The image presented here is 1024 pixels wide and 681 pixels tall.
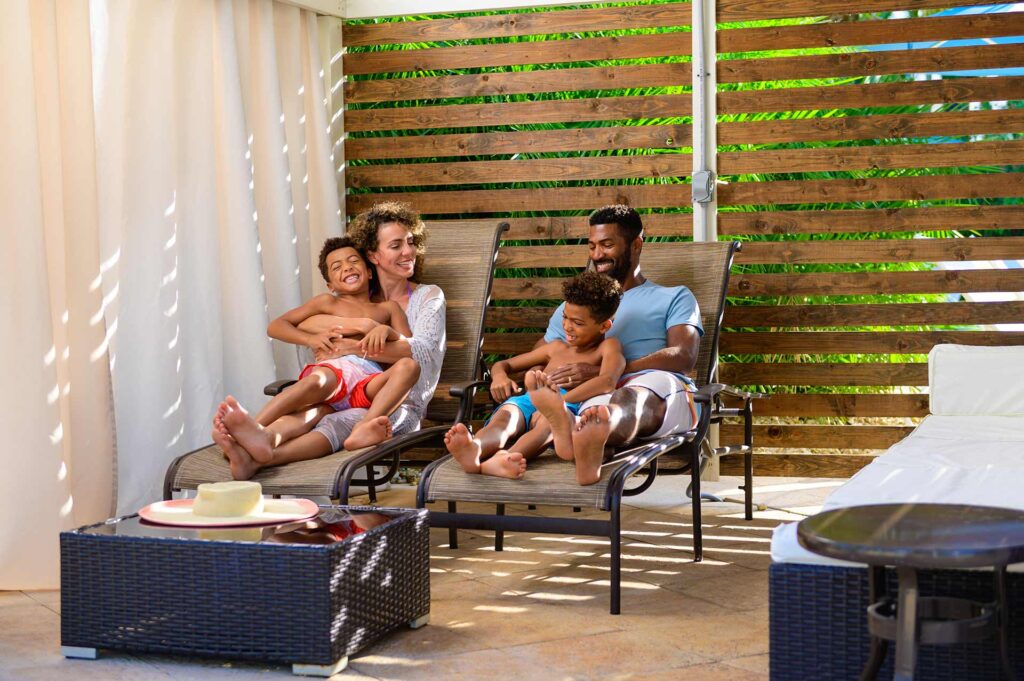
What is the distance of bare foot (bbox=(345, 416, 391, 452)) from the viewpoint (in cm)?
414

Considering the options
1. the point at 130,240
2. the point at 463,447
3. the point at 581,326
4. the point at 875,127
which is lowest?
the point at 463,447

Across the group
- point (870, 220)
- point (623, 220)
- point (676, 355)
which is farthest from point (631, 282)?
point (870, 220)

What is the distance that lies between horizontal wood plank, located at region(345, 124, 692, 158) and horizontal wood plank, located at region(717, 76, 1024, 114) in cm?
30

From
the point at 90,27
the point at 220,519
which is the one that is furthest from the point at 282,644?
the point at 90,27

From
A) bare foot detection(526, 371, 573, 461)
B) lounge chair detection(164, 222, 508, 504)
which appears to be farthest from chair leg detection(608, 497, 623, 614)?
lounge chair detection(164, 222, 508, 504)

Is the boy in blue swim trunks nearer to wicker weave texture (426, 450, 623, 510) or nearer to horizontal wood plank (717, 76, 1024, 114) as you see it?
wicker weave texture (426, 450, 623, 510)

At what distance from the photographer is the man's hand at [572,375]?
4344 mm

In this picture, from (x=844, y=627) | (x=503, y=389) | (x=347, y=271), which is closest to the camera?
(x=844, y=627)

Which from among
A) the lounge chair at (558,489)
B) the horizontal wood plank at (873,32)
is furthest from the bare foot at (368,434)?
the horizontal wood plank at (873,32)

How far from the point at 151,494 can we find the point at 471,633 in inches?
69.3

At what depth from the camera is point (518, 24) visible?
238 inches

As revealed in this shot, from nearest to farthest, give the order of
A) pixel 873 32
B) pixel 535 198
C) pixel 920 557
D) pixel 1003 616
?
pixel 920 557 → pixel 1003 616 → pixel 873 32 → pixel 535 198

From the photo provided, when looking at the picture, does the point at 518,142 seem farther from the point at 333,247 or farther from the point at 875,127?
the point at 875,127

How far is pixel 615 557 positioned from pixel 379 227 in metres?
1.95
